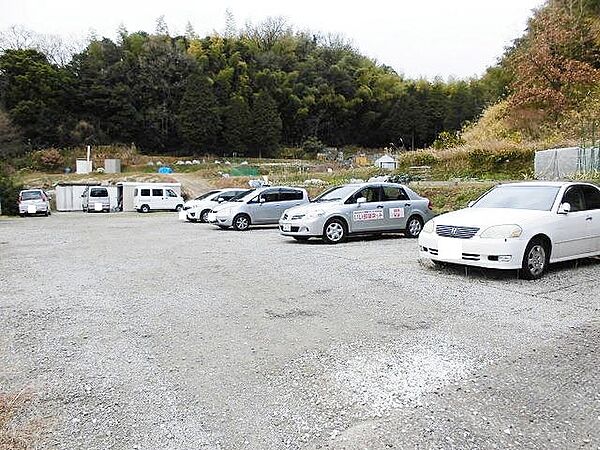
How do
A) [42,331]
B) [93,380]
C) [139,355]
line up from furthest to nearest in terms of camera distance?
[42,331] < [139,355] < [93,380]

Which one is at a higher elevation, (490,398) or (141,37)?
(141,37)

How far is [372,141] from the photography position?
232ft

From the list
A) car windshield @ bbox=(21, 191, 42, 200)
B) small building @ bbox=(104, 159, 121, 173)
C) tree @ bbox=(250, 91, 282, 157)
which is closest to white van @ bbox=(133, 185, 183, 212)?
car windshield @ bbox=(21, 191, 42, 200)

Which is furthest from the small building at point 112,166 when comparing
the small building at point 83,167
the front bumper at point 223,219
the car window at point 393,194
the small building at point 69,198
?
the car window at point 393,194

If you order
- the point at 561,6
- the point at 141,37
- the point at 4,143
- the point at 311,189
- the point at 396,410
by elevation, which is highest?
the point at 141,37

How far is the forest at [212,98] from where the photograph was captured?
54.5 m

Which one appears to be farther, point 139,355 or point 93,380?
point 139,355

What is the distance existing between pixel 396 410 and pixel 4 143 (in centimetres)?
5555

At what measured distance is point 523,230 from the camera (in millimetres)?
7164

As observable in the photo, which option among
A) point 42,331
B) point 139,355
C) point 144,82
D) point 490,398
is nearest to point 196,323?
point 139,355

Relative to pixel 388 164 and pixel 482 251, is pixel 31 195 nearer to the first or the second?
pixel 388 164

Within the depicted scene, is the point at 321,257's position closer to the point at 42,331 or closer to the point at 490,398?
the point at 42,331

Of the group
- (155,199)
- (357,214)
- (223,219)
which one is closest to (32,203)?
(155,199)

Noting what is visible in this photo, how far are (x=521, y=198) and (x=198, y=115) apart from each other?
51637 mm
